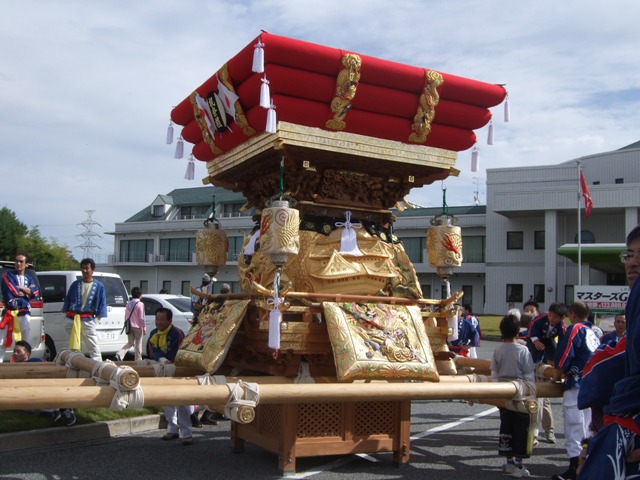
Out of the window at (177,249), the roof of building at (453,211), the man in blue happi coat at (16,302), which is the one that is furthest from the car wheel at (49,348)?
the window at (177,249)

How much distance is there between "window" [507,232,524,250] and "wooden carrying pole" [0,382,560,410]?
3142 cm

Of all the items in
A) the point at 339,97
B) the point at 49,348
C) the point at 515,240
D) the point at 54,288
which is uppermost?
the point at 515,240

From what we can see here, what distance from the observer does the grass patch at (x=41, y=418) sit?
6764 mm

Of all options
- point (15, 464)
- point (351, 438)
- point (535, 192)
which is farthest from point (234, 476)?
point (535, 192)

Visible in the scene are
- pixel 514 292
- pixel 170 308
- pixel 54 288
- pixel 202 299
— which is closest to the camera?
pixel 202 299

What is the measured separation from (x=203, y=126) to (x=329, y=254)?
2.01m

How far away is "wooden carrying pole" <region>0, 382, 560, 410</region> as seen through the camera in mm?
4141

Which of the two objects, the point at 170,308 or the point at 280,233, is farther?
the point at 170,308

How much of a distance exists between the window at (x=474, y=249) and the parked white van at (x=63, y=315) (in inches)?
1085

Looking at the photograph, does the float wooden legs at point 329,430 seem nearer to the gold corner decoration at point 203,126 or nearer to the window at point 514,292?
the gold corner decoration at point 203,126

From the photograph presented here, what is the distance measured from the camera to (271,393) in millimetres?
4977

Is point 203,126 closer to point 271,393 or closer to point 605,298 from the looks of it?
point 271,393

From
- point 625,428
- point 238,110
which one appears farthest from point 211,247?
point 625,428

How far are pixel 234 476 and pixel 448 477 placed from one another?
1.96 metres
